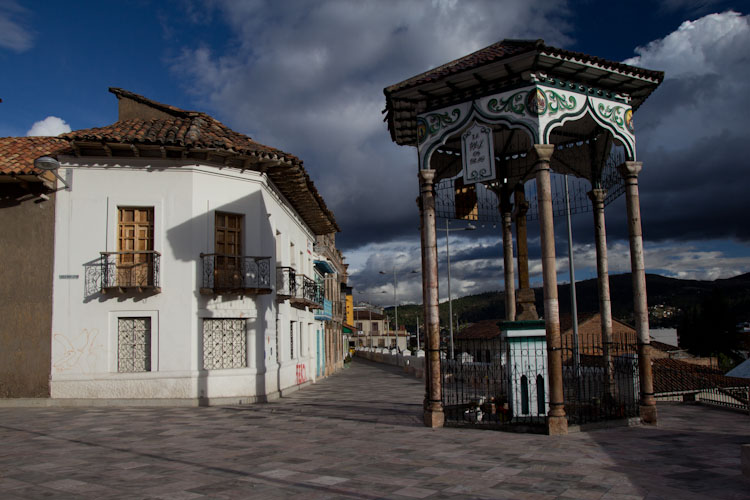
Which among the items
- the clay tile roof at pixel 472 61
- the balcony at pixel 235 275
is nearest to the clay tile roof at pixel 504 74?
the clay tile roof at pixel 472 61

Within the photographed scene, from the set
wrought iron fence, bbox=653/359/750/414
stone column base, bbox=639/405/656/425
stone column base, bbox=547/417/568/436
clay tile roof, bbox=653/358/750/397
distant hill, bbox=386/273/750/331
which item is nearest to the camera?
stone column base, bbox=547/417/568/436

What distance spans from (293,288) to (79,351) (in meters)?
7.39

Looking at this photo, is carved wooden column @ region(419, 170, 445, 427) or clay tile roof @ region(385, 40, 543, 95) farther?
carved wooden column @ region(419, 170, 445, 427)

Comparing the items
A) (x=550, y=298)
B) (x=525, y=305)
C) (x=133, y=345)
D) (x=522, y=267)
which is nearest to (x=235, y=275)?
(x=133, y=345)

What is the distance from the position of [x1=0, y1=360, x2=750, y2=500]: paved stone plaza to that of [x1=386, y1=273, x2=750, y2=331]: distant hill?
295ft

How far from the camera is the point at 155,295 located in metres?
17.0

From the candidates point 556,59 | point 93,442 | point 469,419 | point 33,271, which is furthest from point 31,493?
point 33,271

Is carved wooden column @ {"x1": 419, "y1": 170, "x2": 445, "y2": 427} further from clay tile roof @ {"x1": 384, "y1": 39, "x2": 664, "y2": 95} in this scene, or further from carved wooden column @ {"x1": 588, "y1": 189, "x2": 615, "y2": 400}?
carved wooden column @ {"x1": 588, "y1": 189, "x2": 615, "y2": 400}

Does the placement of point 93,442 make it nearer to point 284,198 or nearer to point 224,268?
point 224,268

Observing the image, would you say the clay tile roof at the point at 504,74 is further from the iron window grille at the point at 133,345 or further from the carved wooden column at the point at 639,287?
the iron window grille at the point at 133,345

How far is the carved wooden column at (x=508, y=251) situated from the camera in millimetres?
15000

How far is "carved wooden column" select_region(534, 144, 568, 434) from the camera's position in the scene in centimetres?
1027

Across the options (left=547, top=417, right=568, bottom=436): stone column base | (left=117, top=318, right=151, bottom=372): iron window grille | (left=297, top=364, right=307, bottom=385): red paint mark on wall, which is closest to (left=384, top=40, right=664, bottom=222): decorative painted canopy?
(left=547, top=417, right=568, bottom=436): stone column base

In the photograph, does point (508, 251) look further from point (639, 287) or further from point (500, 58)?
point (500, 58)
